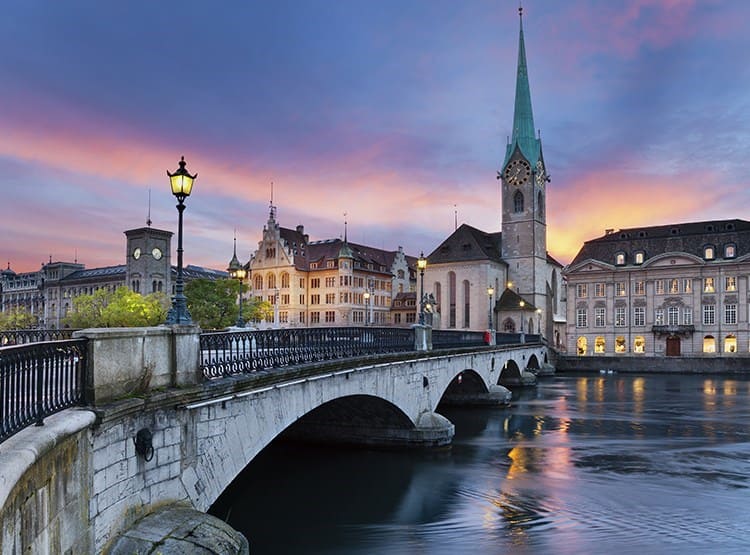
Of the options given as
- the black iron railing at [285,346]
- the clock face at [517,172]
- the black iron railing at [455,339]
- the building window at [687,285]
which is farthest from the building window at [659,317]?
the black iron railing at [285,346]

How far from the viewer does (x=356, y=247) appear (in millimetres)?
103438

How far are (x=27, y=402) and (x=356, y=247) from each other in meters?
96.4

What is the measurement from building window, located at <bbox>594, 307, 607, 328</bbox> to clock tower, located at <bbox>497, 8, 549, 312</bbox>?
753 centimetres

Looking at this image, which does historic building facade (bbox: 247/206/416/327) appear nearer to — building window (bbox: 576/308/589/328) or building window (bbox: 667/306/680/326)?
building window (bbox: 576/308/589/328)

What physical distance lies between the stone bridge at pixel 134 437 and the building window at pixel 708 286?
233ft

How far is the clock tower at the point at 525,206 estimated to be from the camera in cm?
8994

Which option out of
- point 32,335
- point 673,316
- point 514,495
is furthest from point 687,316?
point 32,335

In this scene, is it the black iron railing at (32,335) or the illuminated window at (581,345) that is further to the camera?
the illuminated window at (581,345)

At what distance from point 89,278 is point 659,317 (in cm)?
10633

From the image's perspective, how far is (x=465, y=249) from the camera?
88312 mm

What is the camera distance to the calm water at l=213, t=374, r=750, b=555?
15961 mm

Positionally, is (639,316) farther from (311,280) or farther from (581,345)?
(311,280)

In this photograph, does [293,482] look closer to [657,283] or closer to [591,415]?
[591,415]

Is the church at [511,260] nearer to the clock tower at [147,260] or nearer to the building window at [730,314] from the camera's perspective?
the building window at [730,314]
